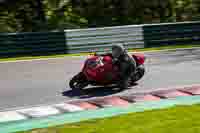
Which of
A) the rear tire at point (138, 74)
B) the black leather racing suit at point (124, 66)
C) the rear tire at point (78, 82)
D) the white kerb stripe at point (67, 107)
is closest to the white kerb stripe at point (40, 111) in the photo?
the white kerb stripe at point (67, 107)

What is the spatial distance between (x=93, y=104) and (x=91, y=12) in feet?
55.8

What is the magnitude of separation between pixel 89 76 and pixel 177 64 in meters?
5.24

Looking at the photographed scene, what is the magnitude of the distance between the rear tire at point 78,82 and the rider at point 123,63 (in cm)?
91

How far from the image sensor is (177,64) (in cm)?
1714

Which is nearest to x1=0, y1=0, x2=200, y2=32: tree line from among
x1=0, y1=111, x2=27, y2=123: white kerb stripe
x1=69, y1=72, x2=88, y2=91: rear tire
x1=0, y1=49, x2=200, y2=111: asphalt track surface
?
x1=0, y1=49, x2=200, y2=111: asphalt track surface

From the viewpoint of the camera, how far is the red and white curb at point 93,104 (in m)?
10.7

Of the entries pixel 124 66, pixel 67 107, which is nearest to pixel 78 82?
pixel 124 66

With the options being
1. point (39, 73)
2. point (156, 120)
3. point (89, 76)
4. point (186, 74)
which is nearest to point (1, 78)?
point (39, 73)

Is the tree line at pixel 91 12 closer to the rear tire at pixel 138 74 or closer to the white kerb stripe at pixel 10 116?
the rear tire at pixel 138 74

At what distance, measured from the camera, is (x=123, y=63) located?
12977 millimetres

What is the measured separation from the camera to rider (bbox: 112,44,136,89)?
507 inches

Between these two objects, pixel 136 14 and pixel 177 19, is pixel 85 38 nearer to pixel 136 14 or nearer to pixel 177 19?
pixel 136 14

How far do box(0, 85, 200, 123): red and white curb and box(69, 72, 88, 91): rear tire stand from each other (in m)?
1.11

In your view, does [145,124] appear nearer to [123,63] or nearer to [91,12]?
[123,63]
